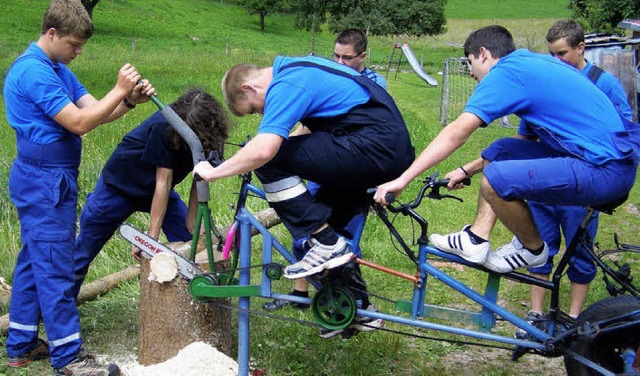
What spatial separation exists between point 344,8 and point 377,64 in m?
8.56

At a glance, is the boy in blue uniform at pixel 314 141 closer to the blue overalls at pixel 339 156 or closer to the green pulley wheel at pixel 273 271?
the blue overalls at pixel 339 156

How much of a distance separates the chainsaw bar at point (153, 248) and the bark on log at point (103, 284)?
138 cm

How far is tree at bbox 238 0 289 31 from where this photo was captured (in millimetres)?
55812

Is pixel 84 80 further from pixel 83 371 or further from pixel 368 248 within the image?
pixel 83 371

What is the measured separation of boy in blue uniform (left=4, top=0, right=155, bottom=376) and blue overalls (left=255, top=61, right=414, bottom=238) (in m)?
1.11

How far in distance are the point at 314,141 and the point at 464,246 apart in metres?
0.97

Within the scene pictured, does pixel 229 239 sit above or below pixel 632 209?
above

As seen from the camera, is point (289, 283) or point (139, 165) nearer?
point (139, 165)

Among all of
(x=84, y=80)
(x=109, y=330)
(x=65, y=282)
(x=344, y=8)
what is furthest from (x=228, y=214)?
(x=344, y=8)

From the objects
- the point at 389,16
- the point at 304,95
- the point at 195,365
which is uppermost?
the point at 304,95

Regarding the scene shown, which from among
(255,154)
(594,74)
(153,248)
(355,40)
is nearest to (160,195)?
(153,248)

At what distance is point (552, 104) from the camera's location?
3600mm

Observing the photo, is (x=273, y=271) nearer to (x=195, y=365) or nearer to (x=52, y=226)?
(x=195, y=365)

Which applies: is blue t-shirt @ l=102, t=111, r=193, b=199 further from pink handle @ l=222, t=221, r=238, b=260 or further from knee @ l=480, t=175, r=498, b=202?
knee @ l=480, t=175, r=498, b=202
